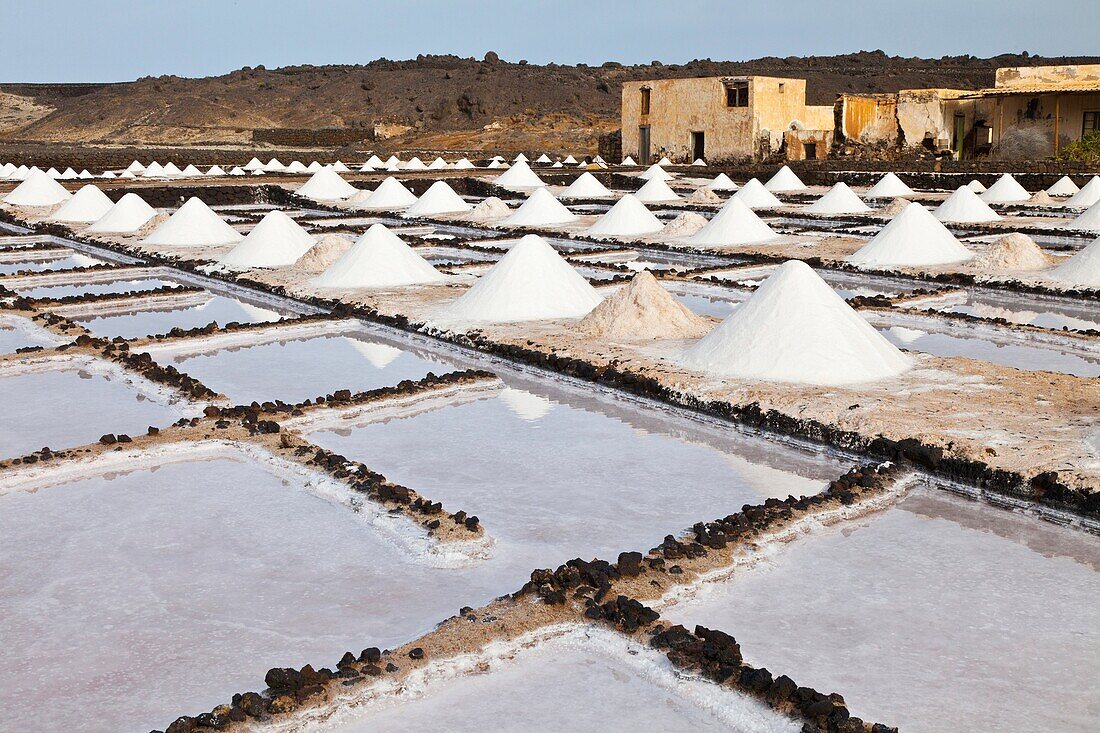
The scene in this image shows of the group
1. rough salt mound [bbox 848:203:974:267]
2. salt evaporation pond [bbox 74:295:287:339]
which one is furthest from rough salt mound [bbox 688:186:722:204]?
salt evaporation pond [bbox 74:295:287:339]

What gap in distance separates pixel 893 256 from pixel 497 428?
208 inches

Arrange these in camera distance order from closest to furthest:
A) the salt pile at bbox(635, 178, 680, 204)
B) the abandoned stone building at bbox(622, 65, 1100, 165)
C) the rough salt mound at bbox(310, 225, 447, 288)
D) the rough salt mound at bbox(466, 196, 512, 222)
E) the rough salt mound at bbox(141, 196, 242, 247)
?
the rough salt mound at bbox(310, 225, 447, 288), the rough salt mound at bbox(141, 196, 242, 247), the rough salt mound at bbox(466, 196, 512, 222), the salt pile at bbox(635, 178, 680, 204), the abandoned stone building at bbox(622, 65, 1100, 165)

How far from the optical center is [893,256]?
8.47 metres

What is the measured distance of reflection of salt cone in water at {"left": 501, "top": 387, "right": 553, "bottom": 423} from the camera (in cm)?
440

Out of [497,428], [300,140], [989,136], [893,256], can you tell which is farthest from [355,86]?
[497,428]

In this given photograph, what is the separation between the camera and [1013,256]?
784 centimetres

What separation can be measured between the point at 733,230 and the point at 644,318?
15.7 ft

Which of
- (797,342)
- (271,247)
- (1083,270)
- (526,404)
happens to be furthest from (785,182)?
(526,404)

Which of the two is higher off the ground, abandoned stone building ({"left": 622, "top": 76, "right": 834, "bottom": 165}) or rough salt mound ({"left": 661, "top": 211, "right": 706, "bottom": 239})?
abandoned stone building ({"left": 622, "top": 76, "right": 834, "bottom": 165})

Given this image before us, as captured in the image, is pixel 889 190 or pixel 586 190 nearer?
pixel 889 190

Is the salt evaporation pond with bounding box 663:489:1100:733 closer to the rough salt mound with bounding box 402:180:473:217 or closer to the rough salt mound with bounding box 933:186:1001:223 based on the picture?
the rough salt mound with bounding box 933:186:1001:223

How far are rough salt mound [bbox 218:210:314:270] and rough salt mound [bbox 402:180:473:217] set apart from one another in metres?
4.40

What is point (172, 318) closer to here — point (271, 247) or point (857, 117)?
point (271, 247)

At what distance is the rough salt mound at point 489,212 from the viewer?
1273 cm
